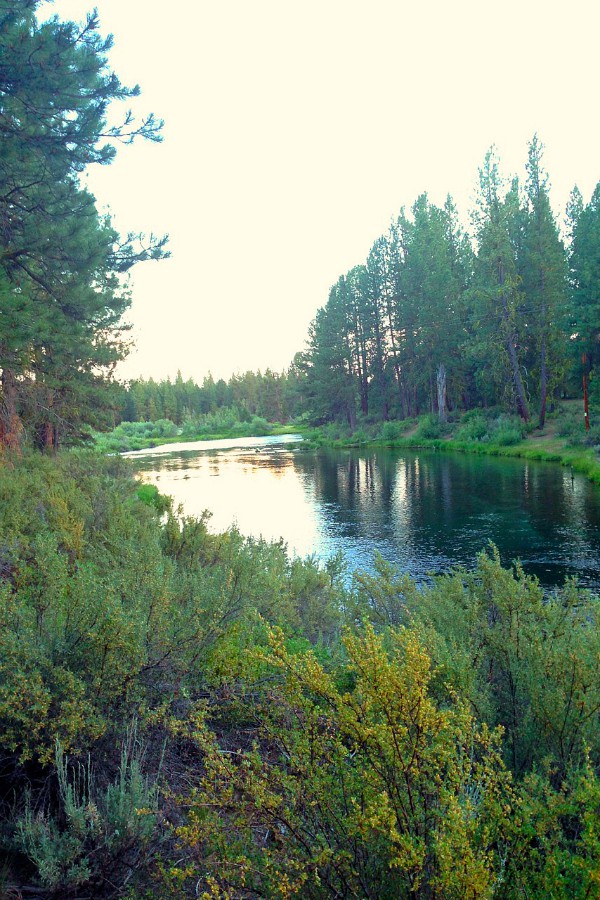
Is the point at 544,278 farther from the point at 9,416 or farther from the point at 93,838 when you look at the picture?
the point at 93,838

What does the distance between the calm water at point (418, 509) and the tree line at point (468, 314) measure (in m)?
10.5

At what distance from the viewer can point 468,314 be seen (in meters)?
47.2

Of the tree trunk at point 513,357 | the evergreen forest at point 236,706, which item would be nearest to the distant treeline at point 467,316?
the tree trunk at point 513,357

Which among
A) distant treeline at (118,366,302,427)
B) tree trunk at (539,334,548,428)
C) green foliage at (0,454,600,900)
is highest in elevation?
distant treeline at (118,366,302,427)

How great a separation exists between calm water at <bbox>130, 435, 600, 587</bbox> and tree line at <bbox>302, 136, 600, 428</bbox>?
34.5ft

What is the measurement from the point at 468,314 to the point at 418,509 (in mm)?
33401

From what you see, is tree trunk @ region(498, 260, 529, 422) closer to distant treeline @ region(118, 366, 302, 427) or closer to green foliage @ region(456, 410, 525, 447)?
green foliage @ region(456, 410, 525, 447)

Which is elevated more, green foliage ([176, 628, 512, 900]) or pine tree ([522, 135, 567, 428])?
pine tree ([522, 135, 567, 428])

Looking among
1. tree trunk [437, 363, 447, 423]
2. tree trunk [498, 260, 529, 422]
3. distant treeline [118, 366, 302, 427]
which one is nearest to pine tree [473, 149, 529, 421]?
tree trunk [498, 260, 529, 422]

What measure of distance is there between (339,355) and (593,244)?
31.3 m

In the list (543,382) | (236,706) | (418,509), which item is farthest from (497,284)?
(236,706)

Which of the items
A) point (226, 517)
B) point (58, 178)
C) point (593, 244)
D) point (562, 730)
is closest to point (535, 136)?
point (593, 244)

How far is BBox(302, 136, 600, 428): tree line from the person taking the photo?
35.6 metres

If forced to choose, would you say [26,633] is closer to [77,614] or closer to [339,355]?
[77,614]
